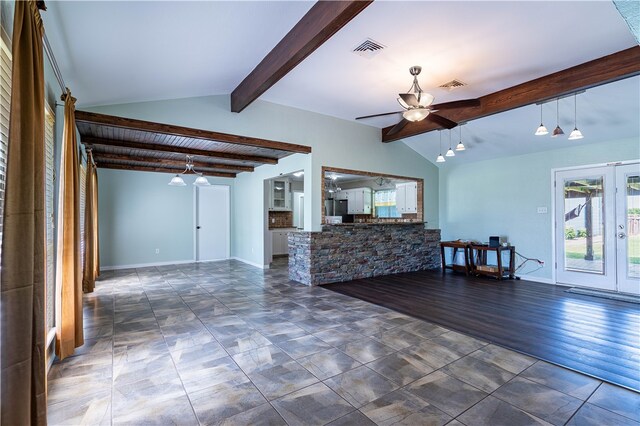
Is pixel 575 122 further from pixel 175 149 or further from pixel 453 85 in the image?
pixel 175 149

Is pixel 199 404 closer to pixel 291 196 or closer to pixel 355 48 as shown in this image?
pixel 355 48

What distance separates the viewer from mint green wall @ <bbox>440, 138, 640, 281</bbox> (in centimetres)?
545

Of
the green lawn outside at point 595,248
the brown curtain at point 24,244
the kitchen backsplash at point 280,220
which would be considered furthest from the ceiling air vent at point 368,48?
the kitchen backsplash at point 280,220

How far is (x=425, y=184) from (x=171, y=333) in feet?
20.4

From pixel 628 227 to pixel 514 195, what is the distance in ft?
5.85

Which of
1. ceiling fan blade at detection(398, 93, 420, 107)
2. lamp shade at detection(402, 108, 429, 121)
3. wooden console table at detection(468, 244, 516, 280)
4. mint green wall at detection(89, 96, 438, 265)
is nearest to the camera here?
ceiling fan blade at detection(398, 93, 420, 107)

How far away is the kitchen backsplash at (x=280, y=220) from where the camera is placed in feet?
31.0

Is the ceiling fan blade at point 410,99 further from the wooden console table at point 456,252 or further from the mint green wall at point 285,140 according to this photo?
the wooden console table at point 456,252

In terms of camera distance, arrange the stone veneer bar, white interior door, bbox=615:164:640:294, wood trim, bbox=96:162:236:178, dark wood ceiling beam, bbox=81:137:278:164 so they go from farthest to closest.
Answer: wood trim, bbox=96:162:236:178 → the stone veneer bar → dark wood ceiling beam, bbox=81:137:278:164 → white interior door, bbox=615:164:640:294

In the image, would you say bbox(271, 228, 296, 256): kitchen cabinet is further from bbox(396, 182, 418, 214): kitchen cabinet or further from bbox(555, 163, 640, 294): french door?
bbox(555, 163, 640, 294): french door

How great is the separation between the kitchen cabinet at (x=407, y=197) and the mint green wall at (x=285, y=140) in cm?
26

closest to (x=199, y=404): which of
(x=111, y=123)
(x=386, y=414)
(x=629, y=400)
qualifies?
(x=386, y=414)

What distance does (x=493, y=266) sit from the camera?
6.27 metres

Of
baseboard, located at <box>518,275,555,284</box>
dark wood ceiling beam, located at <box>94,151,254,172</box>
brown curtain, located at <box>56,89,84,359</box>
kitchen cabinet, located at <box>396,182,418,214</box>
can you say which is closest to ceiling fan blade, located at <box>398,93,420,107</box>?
brown curtain, located at <box>56,89,84,359</box>
